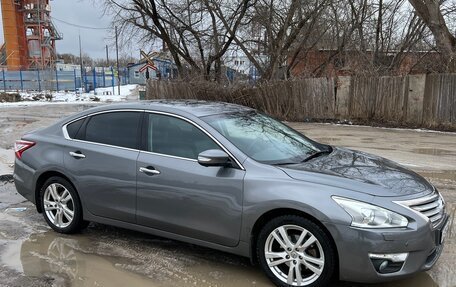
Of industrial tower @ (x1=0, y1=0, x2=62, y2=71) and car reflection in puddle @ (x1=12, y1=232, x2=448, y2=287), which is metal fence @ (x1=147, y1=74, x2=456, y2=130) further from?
industrial tower @ (x1=0, y1=0, x2=62, y2=71)

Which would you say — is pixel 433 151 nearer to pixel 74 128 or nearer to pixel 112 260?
pixel 74 128

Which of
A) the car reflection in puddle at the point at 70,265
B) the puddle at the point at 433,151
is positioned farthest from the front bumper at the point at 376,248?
the puddle at the point at 433,151

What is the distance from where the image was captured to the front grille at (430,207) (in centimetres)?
349

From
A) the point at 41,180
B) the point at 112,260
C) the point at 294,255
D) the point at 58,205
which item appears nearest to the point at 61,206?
the point at 58,205

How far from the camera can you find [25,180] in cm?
533

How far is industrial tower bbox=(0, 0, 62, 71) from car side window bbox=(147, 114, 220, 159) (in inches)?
2273

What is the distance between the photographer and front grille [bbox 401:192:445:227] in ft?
11.4

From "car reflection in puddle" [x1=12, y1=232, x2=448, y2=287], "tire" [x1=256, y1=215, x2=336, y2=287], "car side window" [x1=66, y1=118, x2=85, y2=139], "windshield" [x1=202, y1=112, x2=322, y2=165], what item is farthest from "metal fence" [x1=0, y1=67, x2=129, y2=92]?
"tire" [x1=256, y1=215, x2=336, y2=287]

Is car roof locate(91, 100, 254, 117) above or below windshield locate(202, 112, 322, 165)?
above

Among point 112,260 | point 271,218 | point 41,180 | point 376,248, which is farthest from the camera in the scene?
point 41,180

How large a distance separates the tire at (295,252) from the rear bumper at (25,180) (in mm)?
2915

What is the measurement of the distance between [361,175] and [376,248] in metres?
0.68

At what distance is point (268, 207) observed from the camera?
3.69 meters

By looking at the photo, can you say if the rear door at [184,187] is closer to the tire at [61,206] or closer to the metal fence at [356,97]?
the tire at [61,206]
